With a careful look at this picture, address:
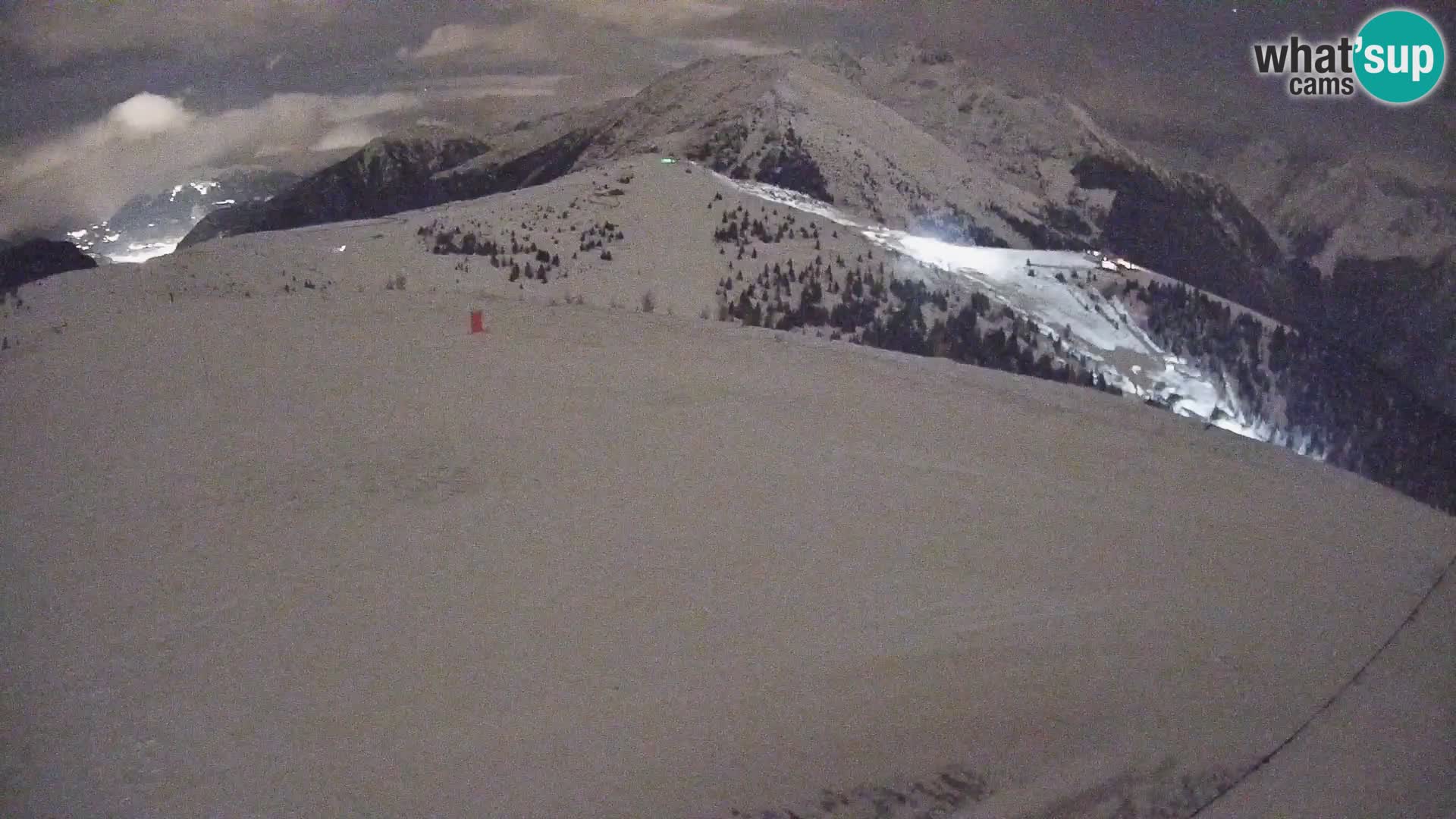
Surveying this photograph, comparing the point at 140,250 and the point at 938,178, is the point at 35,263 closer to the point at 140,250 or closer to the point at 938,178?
the point at 140,250

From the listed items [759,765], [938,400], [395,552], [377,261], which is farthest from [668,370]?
[377,261]

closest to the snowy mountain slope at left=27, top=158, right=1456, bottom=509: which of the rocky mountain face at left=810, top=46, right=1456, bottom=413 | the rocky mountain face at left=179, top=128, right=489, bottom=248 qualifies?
the rocky mountain face at left=179, top=128, right=489, bottom=248

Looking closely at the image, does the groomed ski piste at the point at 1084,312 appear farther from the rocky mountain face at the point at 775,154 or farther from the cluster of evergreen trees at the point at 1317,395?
the rocky mountain face at the point at 775,154

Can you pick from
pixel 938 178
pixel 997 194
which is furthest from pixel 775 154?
pixel 997 194

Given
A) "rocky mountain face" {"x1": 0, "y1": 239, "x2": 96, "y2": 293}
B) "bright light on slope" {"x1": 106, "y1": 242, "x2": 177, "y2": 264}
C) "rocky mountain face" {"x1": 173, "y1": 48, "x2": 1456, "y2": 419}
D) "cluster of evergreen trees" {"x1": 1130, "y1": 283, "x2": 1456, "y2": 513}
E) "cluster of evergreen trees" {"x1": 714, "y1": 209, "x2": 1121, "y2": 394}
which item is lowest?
"cluster of evergreen trees" {"x1": 1130, "y1": 283, "x2": 1456, "y2": 513}

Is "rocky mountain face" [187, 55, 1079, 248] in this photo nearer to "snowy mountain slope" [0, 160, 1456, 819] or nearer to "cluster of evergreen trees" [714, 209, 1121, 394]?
"cluster of evergreen trees" [714, 209, 1121, 394]

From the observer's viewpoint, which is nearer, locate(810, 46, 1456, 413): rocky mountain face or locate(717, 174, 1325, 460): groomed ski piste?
locate(717, 174, 1325, 460): groomed ski piste

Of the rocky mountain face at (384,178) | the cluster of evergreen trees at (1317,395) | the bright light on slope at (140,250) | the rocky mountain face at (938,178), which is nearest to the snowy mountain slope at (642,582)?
the bright light on slope at (140,250)
